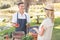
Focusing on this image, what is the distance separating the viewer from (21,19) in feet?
12.2

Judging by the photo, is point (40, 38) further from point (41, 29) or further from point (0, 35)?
point (0, 35)

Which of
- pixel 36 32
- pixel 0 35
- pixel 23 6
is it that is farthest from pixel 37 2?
pixel 0 35

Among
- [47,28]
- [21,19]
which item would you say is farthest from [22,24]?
[47,28]

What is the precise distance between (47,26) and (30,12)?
35 cm

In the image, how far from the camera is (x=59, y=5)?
3.68 meters

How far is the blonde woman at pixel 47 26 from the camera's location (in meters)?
3.58

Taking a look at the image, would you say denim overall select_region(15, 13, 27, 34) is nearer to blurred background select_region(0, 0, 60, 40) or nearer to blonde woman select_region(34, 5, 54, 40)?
blurred background select_region(0, 0, 60, 40)

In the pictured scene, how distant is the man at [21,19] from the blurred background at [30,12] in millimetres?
54

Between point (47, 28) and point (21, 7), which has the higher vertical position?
point (21, 7)

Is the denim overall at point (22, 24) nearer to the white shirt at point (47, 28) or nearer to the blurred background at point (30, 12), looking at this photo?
the blurred background at point (30, 12)

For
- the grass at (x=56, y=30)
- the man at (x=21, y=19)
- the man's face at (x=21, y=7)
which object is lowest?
Answer: the grass at (x=56, y=30)

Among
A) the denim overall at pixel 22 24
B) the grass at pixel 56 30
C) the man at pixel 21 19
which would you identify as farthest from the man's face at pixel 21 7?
the grass at pixel 56 30

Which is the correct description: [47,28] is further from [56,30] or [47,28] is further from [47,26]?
[56,30]

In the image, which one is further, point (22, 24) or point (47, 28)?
point (22, 24)
